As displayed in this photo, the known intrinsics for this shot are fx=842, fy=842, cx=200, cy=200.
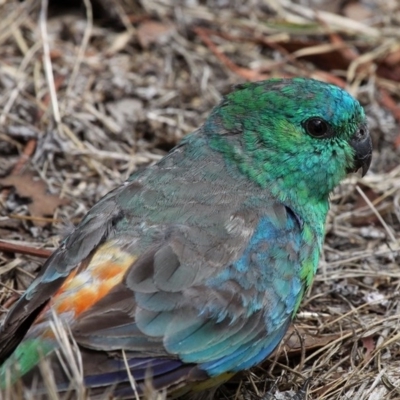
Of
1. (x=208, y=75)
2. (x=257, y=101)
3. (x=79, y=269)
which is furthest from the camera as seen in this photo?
(x=208, y=75)

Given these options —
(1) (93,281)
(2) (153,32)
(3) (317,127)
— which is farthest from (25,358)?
(2) (153,32)

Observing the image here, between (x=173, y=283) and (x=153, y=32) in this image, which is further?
(x=153, y=32)

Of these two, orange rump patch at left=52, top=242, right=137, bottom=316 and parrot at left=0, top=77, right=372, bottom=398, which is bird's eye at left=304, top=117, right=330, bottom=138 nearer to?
parrot at left=0, top=77, right=372, bottom=398

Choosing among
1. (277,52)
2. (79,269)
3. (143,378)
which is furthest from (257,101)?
(277,52)

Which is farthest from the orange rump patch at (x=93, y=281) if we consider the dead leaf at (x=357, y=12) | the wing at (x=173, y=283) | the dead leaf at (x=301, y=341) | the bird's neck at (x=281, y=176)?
the dead leaf at (x=357, y=12)

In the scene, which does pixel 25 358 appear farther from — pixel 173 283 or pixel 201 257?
pixel 201 257

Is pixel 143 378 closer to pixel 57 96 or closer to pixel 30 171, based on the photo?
pixel 30 171

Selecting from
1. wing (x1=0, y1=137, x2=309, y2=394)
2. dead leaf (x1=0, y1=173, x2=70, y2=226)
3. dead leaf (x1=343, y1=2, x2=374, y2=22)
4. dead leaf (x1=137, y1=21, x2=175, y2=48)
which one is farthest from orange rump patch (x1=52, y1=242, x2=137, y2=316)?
dead leaf (x1=343, y1=2, x2=374, y2=22)
